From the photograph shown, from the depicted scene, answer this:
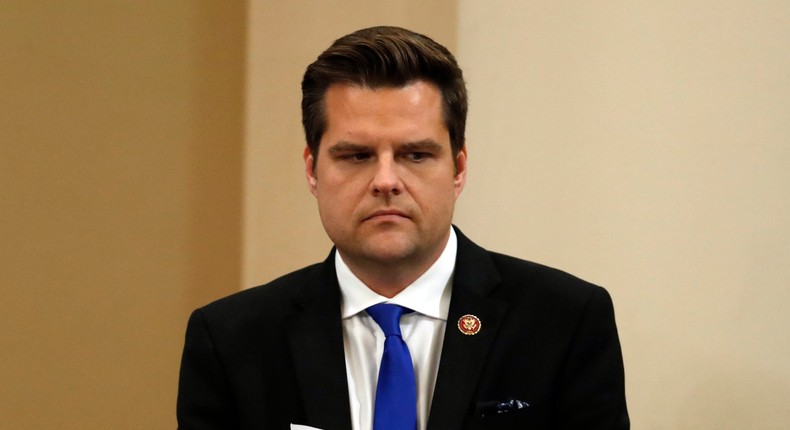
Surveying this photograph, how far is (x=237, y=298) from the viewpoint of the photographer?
2.07m

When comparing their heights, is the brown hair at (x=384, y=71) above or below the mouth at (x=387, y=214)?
above

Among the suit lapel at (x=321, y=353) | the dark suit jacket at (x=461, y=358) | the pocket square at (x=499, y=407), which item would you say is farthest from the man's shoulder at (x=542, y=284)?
the suit lapel at (x=321, y=353)

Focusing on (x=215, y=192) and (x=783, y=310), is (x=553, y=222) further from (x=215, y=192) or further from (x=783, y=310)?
(x=215, y=192)

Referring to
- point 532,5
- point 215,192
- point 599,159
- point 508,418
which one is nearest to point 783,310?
point 599,159

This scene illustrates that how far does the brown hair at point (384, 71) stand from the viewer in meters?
1.93

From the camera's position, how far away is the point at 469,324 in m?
1.90

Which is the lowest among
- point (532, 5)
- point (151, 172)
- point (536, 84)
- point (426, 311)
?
point (426, 311)

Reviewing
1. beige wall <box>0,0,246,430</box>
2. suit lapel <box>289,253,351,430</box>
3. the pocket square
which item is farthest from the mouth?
beige wall <box>0,0,246,430</box>

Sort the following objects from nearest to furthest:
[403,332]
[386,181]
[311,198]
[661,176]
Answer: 1. [386,181]
2. [403,332]
3. [661,176]
4. [311,198]

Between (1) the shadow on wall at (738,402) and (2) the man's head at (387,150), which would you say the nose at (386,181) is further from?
(1) the shadow on wall at (738,402)

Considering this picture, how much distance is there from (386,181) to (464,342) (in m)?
0.32

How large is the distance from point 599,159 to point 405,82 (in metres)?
0.93

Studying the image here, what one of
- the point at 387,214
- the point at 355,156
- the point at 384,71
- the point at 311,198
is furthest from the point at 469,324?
the point at 311,198

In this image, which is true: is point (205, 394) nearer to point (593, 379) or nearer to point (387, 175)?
point (387, 175)
